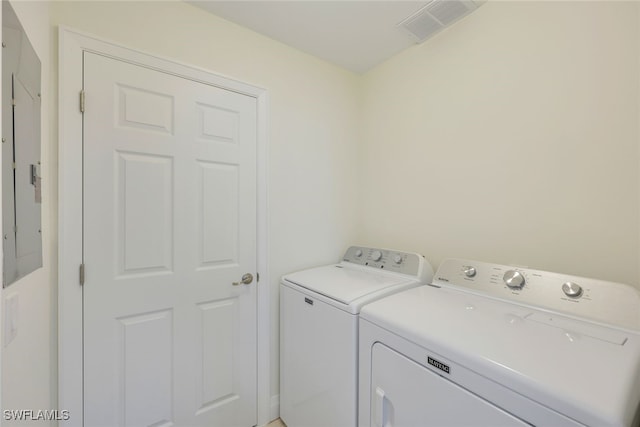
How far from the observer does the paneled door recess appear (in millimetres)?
1227

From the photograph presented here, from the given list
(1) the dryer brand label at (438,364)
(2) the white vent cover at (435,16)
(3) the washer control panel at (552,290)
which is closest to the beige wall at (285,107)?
(2) the white vent cover at (435,16)

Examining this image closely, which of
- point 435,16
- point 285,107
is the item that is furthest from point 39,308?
point 435,16

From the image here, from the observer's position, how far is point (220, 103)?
1541mm

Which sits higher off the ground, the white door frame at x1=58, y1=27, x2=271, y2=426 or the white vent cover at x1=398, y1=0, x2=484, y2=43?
the white vent cover at x1=398, y1=0, x2=484, y2=43

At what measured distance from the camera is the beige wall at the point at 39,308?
0.77m

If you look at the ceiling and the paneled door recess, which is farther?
the ceiling

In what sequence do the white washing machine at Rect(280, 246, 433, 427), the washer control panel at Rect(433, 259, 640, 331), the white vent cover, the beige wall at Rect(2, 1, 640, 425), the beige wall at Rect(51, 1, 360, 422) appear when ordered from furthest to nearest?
the white vent cover < the beige wall at Rect(51, 1, 360, 422) < the white washing machine at Rect(280, 246, 433, 427) < the beige wall at Rect(2, 1, 640, 425) < the washer control panel at Rect(433, 259, 640, 331)

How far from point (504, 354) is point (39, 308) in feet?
5.34

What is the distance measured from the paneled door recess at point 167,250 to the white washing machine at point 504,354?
879mm

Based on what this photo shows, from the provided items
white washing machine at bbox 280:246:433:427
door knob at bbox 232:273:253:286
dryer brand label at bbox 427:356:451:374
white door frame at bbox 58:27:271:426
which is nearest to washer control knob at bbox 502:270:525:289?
white washing machine at bbox 280:246:433:427

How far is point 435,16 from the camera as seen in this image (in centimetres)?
151

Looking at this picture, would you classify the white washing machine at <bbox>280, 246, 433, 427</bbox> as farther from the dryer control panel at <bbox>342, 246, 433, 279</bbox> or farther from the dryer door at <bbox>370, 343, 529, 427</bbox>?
the dryer door at <bbox>370, 343, 529, 427</bbox>

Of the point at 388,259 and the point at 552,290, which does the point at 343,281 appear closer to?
the point at 388,259

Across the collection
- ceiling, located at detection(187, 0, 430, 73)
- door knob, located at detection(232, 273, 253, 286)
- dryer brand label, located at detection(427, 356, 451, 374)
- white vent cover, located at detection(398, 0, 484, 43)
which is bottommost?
dryer brand label, located at detection(427, 356, 451, 374)
